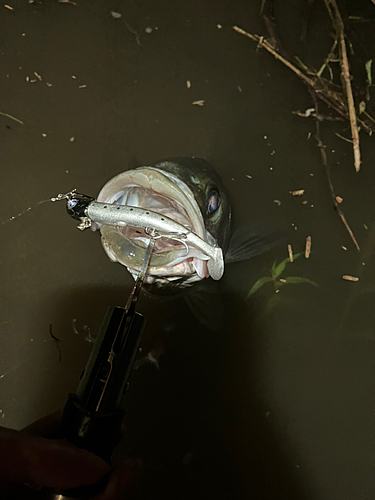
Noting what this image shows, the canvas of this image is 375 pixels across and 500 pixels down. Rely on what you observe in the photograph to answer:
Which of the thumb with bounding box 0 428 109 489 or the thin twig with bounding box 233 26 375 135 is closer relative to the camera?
the thumb with bounding box 0 428 109 489

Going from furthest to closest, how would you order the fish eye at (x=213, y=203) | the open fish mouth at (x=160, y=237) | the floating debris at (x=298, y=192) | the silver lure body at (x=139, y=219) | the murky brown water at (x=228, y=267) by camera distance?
the floating debris at (x=298, y=192) < the murky brown water at (x=228, y=267) < the fish eye at (x=213, y=203) < the open fish mouth at (x=160, y=237) < the silver lure body at (x=139, y=219)

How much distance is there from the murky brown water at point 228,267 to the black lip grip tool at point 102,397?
58cm

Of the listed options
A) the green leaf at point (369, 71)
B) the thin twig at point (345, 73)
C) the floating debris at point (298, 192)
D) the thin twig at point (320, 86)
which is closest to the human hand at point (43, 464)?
the floating debris at point (298, 192)

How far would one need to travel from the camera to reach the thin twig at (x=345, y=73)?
143 centimetres

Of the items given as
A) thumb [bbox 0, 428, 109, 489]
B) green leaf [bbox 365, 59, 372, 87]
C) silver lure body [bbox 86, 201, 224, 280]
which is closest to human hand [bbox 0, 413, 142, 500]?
thumb [bbox 0, 428, 109, 489]

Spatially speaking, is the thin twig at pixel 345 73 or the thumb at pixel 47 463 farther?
the thin twig at pixel 345 73

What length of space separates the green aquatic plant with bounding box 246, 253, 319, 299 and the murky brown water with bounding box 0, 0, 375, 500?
2 centimetres

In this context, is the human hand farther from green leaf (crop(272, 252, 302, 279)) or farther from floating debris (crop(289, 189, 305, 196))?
floating debris (crop(289, 189, 305, 196))

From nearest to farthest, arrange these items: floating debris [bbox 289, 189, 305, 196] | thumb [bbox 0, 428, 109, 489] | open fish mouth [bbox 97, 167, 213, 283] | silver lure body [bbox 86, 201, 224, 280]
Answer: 1. thumb [bbox 0, 428, 109, 489]
2. silver lure body [bbox 86, 201, 224, 280]
3. open fish mouth [bbox 97, 167, 213, 283]
4. floating debris [bbox 289, 189, 305, 196]

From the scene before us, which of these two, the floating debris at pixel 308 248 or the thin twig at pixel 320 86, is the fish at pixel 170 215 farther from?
the thin twig at pixel 320 86

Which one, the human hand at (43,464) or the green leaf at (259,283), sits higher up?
the human hand at (43,464)

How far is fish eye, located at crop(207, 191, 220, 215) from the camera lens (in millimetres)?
1113

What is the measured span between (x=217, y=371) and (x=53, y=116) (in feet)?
3.72

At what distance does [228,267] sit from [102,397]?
2.52ft
